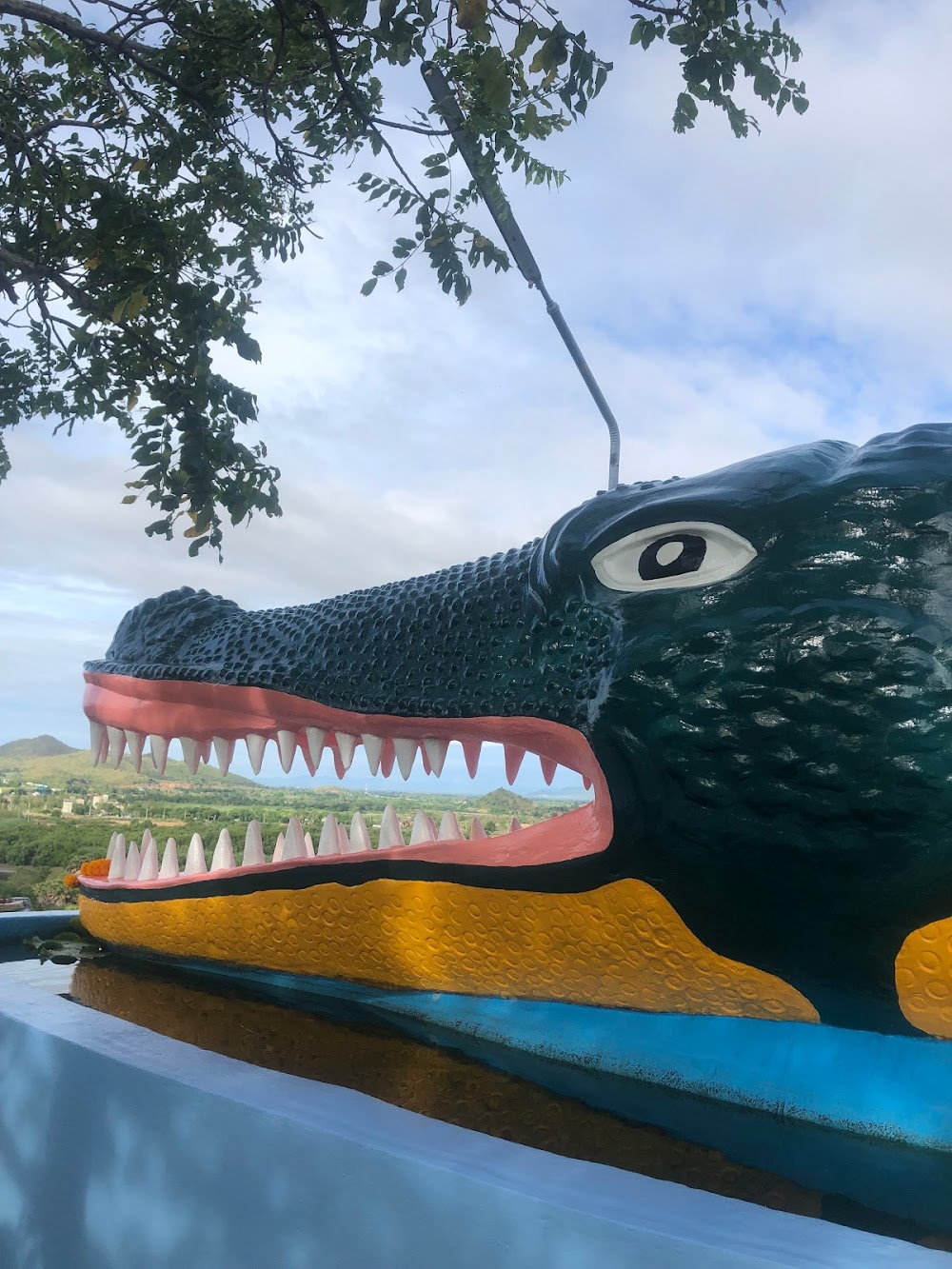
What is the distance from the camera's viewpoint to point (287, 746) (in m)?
2.46

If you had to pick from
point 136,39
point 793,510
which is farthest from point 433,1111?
point 136,39

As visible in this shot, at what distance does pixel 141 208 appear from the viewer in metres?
4.38

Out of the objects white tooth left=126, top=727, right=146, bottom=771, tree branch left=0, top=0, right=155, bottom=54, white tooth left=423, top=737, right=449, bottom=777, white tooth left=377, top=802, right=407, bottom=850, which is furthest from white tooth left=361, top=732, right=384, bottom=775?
tree branch left=0, top=0, right=155, bottom=54

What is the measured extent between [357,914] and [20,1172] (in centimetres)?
94

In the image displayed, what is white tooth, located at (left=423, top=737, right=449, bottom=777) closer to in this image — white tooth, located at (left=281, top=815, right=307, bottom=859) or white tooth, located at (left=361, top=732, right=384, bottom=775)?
white tooth, located at (left=361, top=732, right=384, bottom=775)

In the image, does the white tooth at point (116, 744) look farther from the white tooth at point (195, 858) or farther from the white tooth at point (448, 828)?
the white tooth at point (448, 828)

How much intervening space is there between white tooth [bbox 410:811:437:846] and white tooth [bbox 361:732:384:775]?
0.25 metres

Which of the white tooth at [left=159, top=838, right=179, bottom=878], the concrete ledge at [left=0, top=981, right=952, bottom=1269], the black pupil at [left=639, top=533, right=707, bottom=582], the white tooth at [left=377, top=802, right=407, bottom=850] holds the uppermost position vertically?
the black pupil at [left=639, top=533, right=707, bottom=582]

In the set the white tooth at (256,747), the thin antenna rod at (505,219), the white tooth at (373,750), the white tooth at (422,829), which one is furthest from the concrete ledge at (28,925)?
the thin antenna rod at (505,219)

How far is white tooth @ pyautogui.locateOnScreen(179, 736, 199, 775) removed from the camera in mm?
2631

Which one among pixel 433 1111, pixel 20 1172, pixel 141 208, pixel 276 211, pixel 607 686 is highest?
pixel 276 211

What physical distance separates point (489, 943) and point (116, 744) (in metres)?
1.38

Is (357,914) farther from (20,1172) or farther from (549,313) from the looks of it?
(549,313)

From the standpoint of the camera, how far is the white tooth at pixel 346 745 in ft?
7.74
